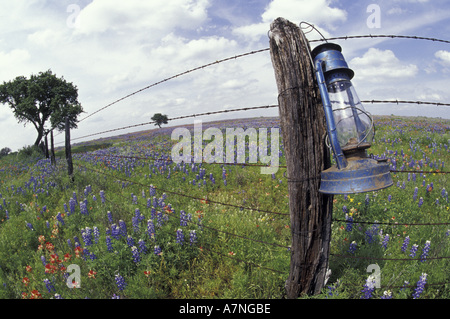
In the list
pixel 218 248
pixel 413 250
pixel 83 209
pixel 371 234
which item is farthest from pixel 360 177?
pixel 83 209

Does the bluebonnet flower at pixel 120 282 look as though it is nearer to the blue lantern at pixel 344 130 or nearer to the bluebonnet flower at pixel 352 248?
the blue lantern at pixel 344 130

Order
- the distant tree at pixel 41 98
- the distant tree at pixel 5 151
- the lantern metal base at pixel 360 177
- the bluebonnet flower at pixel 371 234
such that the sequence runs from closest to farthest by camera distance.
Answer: the lantern metal base at pixel 360 177, the bluebonnet flower at pixel 371 234, the distant tree at pixel 41 98, the distant tree at pixel 5 151

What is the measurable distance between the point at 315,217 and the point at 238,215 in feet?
7.74

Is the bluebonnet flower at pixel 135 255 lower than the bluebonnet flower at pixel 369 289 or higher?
higher

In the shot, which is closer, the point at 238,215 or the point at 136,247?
the point at 136,247

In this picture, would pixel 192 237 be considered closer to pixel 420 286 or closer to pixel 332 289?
pixel 332 289

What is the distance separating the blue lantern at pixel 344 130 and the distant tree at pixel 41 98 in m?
29.1

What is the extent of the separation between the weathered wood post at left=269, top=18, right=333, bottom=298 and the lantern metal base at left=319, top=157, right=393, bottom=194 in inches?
12.8

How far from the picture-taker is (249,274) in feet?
10.1

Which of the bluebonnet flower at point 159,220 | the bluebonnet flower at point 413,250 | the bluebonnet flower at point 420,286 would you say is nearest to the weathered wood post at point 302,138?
the bluebonnet flower at point 420,286

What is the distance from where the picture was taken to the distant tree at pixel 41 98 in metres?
26.5

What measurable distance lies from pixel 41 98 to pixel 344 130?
108 ft
